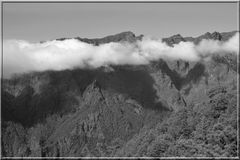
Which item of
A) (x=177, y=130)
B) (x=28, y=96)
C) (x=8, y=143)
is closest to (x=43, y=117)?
(x=28, y=96)

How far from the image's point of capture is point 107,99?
166 m

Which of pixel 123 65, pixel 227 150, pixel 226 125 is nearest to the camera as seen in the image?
pixel 227 150

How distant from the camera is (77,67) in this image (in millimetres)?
186750

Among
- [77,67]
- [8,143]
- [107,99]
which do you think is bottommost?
[8,143]

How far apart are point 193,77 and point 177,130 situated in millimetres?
146541

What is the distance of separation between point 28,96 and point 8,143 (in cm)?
3299

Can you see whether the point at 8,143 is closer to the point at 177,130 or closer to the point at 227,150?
the point at 177,130

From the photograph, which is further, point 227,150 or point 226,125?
point 226,125

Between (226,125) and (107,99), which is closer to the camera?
(226,125)

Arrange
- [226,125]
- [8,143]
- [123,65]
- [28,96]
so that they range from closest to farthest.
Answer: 1. [226,125]
2. [8,143]
3. [28,96]
4. [123,65]

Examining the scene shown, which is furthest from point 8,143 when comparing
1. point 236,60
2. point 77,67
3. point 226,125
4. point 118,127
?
point 226,125

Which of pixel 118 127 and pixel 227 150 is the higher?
pixel 227 150

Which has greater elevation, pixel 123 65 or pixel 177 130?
pixel 123 65

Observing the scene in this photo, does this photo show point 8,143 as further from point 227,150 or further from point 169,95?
point 227,150
